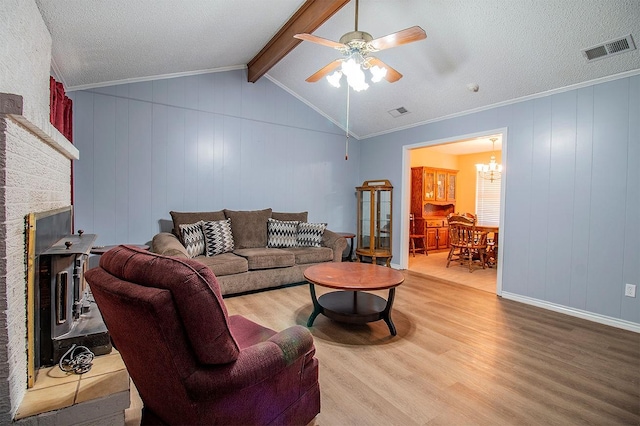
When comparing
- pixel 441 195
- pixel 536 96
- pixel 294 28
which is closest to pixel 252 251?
pixel 294 28

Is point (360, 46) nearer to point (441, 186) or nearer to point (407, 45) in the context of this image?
point (407, 45)

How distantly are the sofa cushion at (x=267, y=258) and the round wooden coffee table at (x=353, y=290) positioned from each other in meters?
0.94

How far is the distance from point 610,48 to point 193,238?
4599 millimetres

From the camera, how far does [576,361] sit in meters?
2.27

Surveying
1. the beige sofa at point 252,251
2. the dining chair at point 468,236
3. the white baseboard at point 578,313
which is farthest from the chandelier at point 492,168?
the beige sofa at point 252,251

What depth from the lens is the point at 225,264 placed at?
11.7 feet

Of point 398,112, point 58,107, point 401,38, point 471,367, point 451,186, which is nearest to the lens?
point 471,367

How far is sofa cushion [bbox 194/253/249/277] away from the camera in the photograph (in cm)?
351

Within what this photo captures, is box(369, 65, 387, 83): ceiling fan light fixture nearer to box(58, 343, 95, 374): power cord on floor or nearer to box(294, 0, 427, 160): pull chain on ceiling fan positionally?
box(294, 0, 427, 160): pull chain on ceiling fan

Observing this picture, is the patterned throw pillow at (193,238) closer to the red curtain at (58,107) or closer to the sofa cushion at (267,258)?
the sofa cushion at (267,258)

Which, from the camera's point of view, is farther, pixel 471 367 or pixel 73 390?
pixel 471 367

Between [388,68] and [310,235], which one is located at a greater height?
[388,68]

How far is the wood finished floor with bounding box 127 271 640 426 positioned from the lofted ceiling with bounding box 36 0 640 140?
8.44 feet

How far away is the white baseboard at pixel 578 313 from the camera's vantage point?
2.91m
